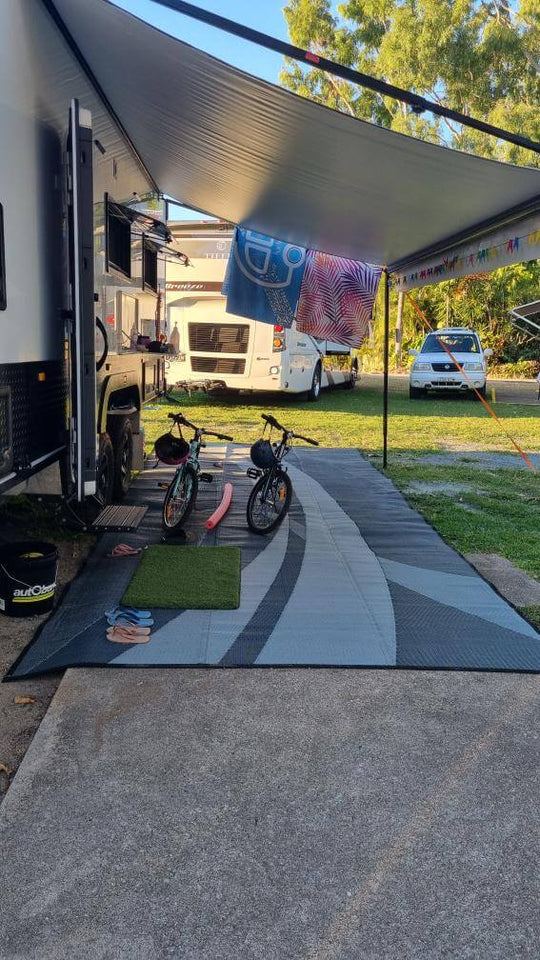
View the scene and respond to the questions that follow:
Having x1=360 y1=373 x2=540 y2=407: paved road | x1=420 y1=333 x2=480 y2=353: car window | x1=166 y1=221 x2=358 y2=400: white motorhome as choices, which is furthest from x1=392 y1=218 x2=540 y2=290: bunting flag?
x1=420 y1=333 x2=480 y2=353: car window

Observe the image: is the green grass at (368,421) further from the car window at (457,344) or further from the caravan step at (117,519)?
the caravan step at (117,519)

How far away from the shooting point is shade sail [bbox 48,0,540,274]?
157 inches

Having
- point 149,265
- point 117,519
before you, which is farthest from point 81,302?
point 149,265

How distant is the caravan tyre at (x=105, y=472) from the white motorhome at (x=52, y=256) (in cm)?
30

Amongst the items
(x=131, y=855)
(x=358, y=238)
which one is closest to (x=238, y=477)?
(x=358, y=238)

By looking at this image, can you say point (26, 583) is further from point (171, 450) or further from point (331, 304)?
point (331, 304)

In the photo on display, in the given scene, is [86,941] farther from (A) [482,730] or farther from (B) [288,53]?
(B) [288,53]

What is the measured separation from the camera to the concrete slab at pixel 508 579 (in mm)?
4684

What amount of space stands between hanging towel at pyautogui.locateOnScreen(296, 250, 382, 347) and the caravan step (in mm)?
3512

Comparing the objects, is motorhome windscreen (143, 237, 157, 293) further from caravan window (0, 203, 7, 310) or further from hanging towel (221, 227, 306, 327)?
caravan window (0, 203, 7, 310)

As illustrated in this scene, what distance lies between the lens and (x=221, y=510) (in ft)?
21.1

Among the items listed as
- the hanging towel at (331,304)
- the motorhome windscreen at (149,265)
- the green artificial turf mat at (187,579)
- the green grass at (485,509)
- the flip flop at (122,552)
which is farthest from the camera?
the hanging towel at (331,304)

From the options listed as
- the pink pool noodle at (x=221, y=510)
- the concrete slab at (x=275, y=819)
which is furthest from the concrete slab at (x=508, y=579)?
the pink pool noodle at (x=221, y=510)

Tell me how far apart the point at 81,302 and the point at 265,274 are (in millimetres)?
4613
